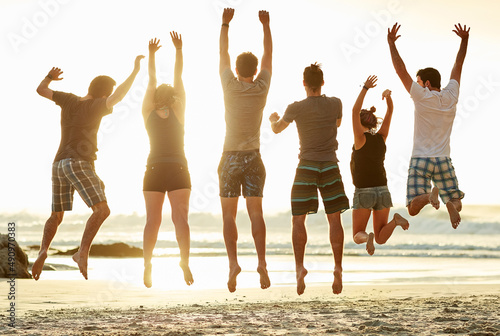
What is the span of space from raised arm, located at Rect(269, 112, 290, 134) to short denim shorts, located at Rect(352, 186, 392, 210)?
7.02ft

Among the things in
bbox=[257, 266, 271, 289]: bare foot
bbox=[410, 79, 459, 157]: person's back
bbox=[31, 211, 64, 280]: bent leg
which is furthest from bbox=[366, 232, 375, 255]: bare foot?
bbox=[31, 211, 64, 280]: bent leg

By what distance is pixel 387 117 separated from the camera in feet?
40.9

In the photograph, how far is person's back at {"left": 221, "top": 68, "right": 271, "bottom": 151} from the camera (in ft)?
36.7

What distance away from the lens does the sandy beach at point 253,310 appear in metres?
15.6

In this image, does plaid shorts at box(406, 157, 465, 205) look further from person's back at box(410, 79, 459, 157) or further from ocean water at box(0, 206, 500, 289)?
ocean water at box(0, 206, 500, 289)

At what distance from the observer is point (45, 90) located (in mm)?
11719

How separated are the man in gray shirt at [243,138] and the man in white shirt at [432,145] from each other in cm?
256

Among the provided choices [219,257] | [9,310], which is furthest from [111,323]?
[219,257]

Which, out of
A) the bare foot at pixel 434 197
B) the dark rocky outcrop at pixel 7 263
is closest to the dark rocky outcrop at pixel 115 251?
the dark rocky outcrop at pixel 7 263

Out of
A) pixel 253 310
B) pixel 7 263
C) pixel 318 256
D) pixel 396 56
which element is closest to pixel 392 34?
pixel 396 56

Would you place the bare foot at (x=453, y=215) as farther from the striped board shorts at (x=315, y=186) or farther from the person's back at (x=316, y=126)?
the person's back at (x=316, y=126)

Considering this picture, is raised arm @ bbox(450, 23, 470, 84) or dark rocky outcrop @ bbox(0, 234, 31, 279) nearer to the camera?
raised arm @ bbox(450, 23, 470, 84)

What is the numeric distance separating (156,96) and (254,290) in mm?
13997

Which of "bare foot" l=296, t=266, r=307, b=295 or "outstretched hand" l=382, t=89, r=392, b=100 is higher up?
"outstretched hand" l=382, t=89, r=392, b=100
